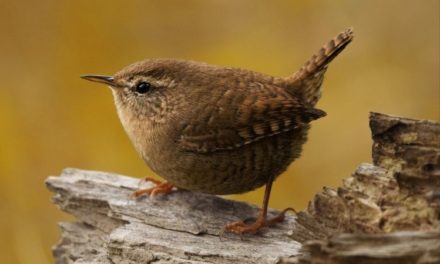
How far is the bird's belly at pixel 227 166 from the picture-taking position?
406 centimetres

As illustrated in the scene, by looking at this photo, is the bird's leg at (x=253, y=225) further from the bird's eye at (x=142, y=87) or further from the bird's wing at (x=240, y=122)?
the bird's eye at (x=142, y=87)

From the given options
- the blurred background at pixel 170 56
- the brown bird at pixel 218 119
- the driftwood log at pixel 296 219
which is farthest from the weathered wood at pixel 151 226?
Answer: the blurred background at pixel 170 56

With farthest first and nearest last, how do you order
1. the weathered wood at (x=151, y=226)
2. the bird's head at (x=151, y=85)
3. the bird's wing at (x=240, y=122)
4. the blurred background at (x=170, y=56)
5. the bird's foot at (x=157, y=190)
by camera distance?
the blurred background at (x=170, y=56)
the bird's foot at (x=157, y=190)
the bird's head at (x=151, y=85)
the bird's wing at (x=240, y=122)
the weathered wood at (x=151, y=226)

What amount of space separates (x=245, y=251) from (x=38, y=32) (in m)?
3.06

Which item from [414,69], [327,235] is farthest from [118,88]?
[414,69]

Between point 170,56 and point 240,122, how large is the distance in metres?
2.08

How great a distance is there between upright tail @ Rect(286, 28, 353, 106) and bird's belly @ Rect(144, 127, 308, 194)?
0.34 m

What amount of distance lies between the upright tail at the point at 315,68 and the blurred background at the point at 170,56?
1240 millimetres

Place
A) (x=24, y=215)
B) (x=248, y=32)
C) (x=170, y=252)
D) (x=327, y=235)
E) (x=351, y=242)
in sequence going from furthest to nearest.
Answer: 1. (x=248, y=32)
2. (x=24, y=215)
3. (x=170, y=252)
4. (x=327, y=235)
5. (x=351, y=242)

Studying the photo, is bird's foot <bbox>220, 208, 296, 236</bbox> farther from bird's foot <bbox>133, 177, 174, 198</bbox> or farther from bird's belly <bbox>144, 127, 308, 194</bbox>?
bird's foot <bbox>133, 177, 174, 198</bbox>

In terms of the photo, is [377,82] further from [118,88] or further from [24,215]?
[24,215]

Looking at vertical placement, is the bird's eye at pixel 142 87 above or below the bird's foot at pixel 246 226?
above

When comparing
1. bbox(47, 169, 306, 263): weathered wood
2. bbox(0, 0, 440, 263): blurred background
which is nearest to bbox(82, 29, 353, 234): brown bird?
bbox(47, 169, 306, 263): weathered wood

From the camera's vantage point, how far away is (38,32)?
6.16 metres
